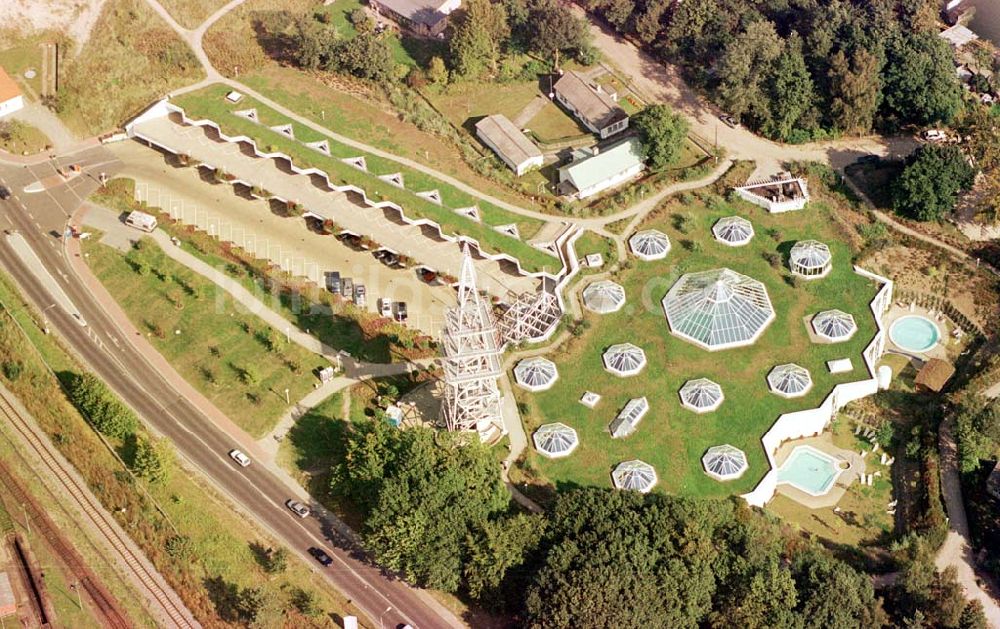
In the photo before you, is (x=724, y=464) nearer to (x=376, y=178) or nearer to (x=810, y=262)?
(x=810, y=262)

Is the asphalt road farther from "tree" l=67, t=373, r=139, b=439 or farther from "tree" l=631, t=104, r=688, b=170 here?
"tree" l=631, t=104, r=688, b=170

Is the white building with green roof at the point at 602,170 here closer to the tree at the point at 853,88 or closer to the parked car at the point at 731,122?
the parked car at the point at 731,122

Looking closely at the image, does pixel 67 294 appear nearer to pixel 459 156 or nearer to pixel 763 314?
pixel 459 156

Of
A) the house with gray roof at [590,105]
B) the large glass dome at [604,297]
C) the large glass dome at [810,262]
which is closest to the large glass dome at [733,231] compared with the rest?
the large glass dome at [810,262]

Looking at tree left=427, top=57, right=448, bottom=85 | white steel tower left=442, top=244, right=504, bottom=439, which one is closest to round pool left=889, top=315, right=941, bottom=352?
white steel tower left=442, top=244, right=504, bottom=439

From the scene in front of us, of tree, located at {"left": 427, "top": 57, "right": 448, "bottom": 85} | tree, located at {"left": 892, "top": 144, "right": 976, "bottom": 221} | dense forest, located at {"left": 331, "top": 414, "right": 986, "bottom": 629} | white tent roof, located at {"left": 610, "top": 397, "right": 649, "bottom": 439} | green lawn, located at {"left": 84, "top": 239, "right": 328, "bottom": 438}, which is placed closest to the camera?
dense forest, located at {"left": 331, "top": 414, "right": 986, "bottom": 629}
